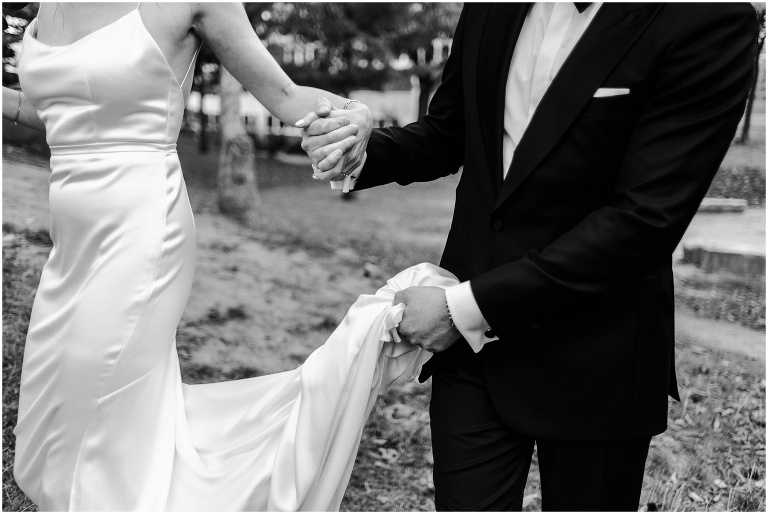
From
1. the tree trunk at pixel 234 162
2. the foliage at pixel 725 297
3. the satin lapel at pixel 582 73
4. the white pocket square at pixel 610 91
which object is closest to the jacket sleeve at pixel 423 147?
the satin lapel at pixel 582 73

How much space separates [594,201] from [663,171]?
222 millimetres

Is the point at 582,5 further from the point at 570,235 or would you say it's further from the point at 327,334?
the point at 327,334

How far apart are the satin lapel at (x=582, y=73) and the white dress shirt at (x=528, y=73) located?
7 centimetres

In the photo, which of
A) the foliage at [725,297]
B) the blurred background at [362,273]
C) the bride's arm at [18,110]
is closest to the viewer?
the bride's arm at [18,110]

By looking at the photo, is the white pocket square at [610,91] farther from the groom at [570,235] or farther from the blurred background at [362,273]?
the blurred background at [362,273]

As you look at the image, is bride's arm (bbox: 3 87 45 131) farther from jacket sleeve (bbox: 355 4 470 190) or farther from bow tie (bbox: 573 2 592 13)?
bow tie (bbox: 573 2 592 13)

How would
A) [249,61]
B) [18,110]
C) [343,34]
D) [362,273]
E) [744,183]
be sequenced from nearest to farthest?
[249,61] < [18,110] < [744,183] < [362,273] < [343,34]

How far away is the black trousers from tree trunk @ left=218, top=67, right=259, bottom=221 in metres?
8.61

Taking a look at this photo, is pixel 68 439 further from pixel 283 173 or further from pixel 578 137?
pixel 283 173

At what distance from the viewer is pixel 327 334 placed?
662 cm

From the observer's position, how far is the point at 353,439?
7.94ft

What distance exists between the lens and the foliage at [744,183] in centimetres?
846

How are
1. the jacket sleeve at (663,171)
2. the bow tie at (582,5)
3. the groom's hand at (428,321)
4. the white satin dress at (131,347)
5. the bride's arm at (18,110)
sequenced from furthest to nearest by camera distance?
the bride's arm at (18,110), the white satin dress at (131,347), the groom's hand at (428,321), the bow tie at (582,5), the jacket sleeve at (663,171)

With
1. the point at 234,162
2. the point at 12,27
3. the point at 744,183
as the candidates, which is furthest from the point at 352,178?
the point at 234,162
